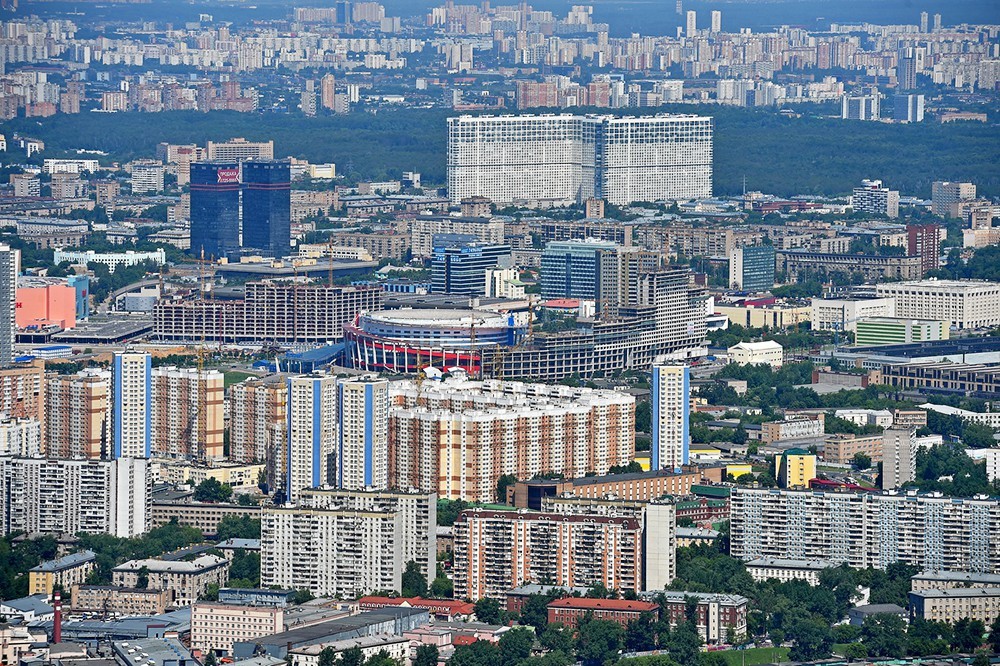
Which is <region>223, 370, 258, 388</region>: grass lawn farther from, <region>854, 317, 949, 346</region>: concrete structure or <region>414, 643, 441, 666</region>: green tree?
<region>414, 643, 441, 666</region>: green tree

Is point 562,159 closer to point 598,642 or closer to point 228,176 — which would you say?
point 228,176

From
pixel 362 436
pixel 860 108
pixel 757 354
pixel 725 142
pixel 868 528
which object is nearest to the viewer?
pixel 868 528

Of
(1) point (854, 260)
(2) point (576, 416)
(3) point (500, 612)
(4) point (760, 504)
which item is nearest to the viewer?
(3) point (500, 612)

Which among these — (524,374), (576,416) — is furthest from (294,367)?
(576,416)

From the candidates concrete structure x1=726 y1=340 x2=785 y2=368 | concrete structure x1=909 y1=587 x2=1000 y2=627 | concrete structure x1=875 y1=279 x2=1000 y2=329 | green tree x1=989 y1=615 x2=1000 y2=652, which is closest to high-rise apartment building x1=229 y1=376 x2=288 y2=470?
concrete structure x1=909 y1=587 x2=1000 y2=627

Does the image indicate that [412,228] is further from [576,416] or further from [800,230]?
[576,416]

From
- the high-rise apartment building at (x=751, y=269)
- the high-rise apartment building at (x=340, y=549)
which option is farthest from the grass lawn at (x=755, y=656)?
the high-rise apartment building at (x=751, y=269)

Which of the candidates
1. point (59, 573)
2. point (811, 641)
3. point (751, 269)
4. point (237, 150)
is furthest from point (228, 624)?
point (237, 150)
